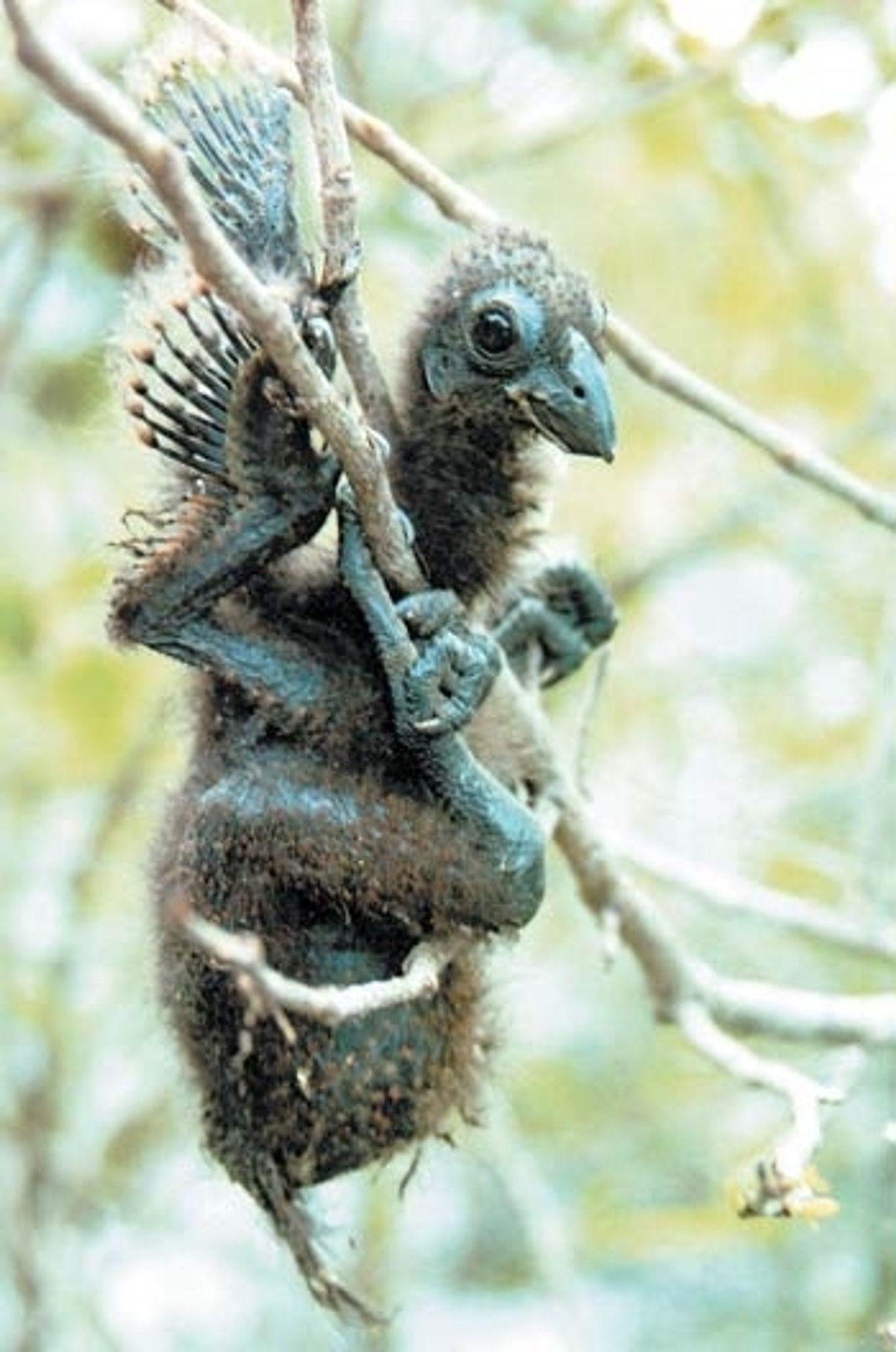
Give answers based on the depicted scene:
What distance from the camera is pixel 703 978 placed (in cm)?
319

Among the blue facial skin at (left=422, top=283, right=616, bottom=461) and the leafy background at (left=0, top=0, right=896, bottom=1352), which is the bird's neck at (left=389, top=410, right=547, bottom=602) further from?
the leafy background at (left=0, top=0, right=896, bottom=1352)

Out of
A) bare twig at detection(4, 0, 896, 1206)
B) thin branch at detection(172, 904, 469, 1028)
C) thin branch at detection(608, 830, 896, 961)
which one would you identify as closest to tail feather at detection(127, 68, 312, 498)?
bare twig at detection(4, 0, 896, 1206)

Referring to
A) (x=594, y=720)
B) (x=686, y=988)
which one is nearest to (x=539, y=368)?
(x=686, y=988)

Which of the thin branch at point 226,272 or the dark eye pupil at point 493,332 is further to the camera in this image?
the dark eye pupil at point 493,332

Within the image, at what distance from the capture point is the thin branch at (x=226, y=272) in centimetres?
164

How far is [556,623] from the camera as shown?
3111mm

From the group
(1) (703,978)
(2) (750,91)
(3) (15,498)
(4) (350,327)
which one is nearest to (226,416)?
(4) (350,327)

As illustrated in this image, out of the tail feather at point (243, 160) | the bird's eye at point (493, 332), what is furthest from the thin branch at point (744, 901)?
the tail feather at point (243, 160)

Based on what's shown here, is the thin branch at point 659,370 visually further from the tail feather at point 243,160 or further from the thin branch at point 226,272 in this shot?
the thin branch at point 226,272

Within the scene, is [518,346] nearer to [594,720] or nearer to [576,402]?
[576,402]

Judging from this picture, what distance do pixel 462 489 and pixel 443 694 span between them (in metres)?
0.35

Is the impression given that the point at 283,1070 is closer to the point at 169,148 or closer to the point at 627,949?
the point at 627,949

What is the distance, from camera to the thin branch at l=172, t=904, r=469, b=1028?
158cm

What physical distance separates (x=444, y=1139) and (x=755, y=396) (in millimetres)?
2962
